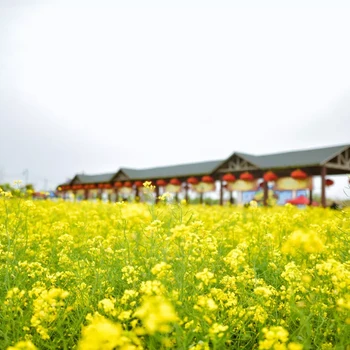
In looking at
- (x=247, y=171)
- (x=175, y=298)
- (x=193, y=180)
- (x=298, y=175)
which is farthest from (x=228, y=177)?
(x=175, y=298)

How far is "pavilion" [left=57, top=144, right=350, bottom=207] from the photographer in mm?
18594

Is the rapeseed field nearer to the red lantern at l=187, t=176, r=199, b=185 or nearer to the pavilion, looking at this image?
the pavilion

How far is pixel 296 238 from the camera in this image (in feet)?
6.42

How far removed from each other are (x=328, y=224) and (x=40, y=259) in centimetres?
397

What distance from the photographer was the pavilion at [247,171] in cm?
1859

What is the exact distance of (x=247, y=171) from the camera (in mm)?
21609

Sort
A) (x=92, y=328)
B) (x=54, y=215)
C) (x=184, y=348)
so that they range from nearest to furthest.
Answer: (x=92, y=328) < (x=184, y=348) < (x=54, y=215)

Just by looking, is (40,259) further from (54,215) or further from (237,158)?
(237,158)

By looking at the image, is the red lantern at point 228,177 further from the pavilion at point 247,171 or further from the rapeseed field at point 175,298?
the rapeseed field at point 175,298

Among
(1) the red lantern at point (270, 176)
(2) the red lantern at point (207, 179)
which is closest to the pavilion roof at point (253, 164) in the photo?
(2) the red lantern at point (207, 179)

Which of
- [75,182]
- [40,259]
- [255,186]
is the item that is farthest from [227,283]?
[75,182]

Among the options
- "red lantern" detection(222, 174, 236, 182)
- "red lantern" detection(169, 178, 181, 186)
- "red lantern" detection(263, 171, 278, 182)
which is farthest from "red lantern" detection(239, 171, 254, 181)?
"red lantern" detection(169, 178, 181, 186)

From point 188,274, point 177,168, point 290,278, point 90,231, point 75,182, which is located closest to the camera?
point 290,278

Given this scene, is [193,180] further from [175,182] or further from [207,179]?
[175,182]
